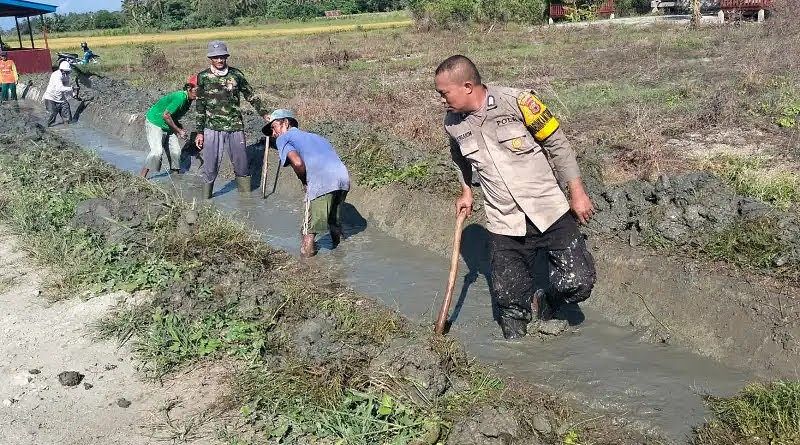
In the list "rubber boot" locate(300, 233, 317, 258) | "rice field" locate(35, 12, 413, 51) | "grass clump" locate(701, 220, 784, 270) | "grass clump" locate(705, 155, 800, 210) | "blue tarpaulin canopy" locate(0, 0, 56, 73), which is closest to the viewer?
"grass clump" locate(701, 220, 784, 270)

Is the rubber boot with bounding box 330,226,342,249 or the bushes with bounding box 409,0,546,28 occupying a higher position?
the bushes with bounding box 409,0,546,28

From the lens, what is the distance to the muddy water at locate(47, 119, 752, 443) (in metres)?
3.95

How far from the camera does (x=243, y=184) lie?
348 inches

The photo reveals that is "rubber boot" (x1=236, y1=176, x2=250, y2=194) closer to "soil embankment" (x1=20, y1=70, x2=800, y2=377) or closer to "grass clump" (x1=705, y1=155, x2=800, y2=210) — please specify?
"soil embankment" (x1=20, y1=70, x2=800, y2=377)

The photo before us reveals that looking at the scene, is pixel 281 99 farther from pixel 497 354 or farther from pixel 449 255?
pixel 497 354

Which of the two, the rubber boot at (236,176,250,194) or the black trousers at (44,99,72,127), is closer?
the rubber boot at (236,176,250,194)

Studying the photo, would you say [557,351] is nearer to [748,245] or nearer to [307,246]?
[748,245]

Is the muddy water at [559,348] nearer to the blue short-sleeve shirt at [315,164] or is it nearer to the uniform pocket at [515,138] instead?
the blue short-sleeve shirt at [315,164]

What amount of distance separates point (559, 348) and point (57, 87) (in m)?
13.9

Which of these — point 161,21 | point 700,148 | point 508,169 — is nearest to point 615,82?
point 700,148

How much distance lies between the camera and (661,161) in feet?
23.4

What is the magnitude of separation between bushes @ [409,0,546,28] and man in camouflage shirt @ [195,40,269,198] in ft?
90.2

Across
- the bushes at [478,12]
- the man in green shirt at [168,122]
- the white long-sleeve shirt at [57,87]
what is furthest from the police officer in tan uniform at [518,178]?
the bushes at [478,12]

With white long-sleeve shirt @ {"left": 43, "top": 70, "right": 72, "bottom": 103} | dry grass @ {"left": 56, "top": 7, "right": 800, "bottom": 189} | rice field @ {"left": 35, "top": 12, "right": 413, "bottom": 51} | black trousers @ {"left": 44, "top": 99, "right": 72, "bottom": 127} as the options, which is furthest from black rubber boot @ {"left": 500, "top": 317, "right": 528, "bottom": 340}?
rice field @ {"left": 35, "top": 12, "right": 413, "bottom": 51}
